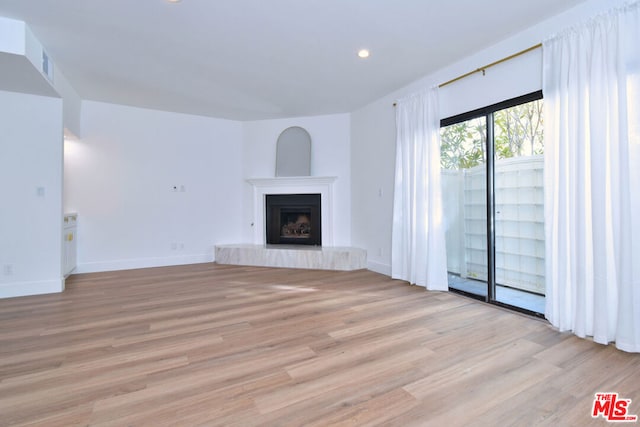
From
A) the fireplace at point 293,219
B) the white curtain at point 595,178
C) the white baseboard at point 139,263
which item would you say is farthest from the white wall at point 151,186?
the white curtain at point 595,178

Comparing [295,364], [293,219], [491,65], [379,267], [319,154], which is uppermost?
[491,65]

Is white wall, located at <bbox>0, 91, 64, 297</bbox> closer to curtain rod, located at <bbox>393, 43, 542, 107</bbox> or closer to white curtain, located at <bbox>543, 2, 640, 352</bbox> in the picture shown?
curtain rod, located at <bbox>393, 43, 542, 107</bbox>

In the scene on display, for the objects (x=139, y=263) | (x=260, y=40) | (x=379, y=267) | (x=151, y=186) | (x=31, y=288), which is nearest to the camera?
(x=260, y=40)

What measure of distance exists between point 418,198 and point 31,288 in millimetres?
4732

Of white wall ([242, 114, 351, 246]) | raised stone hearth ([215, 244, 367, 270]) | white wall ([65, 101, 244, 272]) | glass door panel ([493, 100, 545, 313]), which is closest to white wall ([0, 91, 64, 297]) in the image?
white wall ([65, 101, 244, 272])

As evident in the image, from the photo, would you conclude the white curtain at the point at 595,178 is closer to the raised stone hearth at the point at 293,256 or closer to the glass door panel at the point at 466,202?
the glass door panel at the point at 466,202

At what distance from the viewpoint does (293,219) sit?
19.3 ft

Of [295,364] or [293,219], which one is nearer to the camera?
[295,364]

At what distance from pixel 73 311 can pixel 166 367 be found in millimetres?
1772

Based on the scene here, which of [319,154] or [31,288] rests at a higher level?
[319,154]

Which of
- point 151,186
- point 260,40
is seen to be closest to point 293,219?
point 151,186

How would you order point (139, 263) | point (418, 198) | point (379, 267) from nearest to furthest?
1. point (418, 198)
2. point (379, 267)
3. point (139, 263)

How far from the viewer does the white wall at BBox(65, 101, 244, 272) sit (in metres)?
4.67

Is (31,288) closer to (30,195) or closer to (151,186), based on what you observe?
(30,195)
